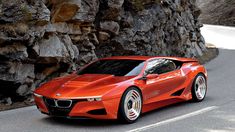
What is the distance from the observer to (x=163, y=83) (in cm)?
865

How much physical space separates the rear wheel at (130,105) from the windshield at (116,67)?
22.2 inches

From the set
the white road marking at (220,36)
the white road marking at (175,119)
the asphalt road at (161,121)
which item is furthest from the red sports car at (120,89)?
the white road marking at (220,36)

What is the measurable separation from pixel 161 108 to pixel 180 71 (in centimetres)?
103

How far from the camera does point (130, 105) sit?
25.3ft

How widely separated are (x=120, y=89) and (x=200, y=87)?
3.37 m

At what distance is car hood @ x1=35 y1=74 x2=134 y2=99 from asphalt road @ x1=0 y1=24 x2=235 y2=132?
2.06ft

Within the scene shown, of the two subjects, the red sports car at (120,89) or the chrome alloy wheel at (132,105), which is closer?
the red sports car at (120,89)

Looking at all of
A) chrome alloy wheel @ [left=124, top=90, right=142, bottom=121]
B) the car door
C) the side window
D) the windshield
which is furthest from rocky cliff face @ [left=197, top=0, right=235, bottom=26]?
chrome alloy wheel @ [left=124, top=90, right=142, bottom=121]

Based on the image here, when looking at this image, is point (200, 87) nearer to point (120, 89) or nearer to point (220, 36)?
point (120, 89)

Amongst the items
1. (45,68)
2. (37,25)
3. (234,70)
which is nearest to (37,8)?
(37,25)

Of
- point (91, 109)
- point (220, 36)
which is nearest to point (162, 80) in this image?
point (91, 109)

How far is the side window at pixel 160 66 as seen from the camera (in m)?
8.67

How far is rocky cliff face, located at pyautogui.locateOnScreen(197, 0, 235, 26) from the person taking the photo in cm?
4703

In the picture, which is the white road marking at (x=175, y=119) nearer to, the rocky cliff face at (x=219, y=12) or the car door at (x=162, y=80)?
the car door at (x=162, y=80)
